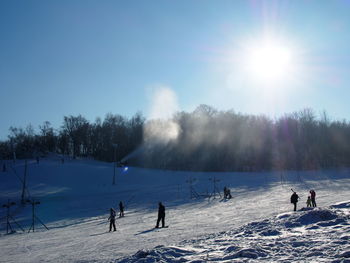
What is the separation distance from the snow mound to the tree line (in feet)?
211

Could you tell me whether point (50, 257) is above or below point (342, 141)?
below

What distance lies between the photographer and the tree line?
8050 cm

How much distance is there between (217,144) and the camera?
277 feet

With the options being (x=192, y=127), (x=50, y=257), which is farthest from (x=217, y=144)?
(x=50, y=257)

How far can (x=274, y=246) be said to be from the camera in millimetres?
9586

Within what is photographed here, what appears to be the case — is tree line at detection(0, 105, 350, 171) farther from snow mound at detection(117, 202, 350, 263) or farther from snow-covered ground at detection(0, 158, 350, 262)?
snow mound at detection(117, 202, 350, 263)

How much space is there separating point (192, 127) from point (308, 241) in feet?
255

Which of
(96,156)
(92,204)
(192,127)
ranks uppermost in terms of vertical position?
(192,127)

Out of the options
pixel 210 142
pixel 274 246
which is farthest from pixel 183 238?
pixel 210 142

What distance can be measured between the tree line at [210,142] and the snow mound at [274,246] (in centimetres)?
6420

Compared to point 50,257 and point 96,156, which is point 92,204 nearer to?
point 50,257

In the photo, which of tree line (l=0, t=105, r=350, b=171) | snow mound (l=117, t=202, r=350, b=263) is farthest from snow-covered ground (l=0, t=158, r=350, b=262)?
tree line (l=0, t=105, r=350, b=171)

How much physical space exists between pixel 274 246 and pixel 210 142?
7581cm

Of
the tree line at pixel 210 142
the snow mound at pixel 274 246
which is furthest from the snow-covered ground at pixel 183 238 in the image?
the tree line at pixel 210 142
